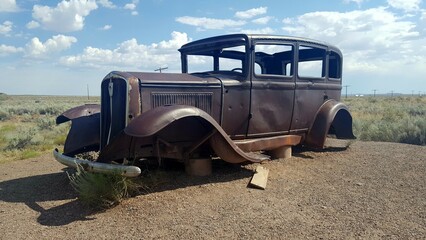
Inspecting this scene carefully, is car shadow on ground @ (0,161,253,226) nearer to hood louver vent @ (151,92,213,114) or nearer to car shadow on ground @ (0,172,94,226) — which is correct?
car shadow on ground @ (0,172,94,226)

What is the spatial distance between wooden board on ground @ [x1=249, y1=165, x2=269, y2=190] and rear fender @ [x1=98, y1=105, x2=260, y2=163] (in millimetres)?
271

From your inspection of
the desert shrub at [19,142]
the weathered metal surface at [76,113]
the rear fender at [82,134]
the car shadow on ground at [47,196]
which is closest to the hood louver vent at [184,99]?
the rear fender at [82,134]

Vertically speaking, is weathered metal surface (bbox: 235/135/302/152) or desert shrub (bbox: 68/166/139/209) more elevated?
weathered metal surface (bbox: 235/135/302/152)

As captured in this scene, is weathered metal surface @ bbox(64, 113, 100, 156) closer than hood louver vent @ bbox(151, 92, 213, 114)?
No

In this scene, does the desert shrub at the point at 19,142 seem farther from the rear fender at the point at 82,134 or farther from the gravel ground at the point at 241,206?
the rear fender at the point at 82,134

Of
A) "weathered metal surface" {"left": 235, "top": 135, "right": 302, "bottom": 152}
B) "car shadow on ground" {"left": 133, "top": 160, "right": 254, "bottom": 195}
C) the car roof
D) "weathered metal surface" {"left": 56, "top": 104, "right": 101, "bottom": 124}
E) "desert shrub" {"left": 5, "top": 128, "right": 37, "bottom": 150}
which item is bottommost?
"desert shrub" {"left": 5, "top": 128, "right": 37, "bottom": 150}

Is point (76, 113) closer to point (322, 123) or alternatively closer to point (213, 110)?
point (213, 110)

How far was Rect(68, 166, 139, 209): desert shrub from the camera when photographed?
423 centimetres

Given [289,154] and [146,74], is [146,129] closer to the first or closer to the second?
[146,74]

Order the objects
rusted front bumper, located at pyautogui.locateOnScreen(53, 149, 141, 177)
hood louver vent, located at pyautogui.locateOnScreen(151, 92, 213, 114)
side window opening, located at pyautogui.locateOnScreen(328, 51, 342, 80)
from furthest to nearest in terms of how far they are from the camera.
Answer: side window opening, located at pyautogui.locateOnScreen(328, 51, 342, 80) → hood louver vent, located at pyautogui.locateOnScreen(151, 92, 213, 114) → rusted front bumper, located at pyautogui.locateOnScreen(53, 149, 141, 177)

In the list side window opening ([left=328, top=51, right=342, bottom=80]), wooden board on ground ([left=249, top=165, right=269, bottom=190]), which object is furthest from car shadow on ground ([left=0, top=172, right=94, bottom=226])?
side window opening ([left=328, top=51, right=342, bottom=80])

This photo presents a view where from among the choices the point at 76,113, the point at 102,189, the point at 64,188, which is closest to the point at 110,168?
the point at 102,189

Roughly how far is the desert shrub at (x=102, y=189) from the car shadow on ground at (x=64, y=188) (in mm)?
109

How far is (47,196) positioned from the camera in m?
4.84
